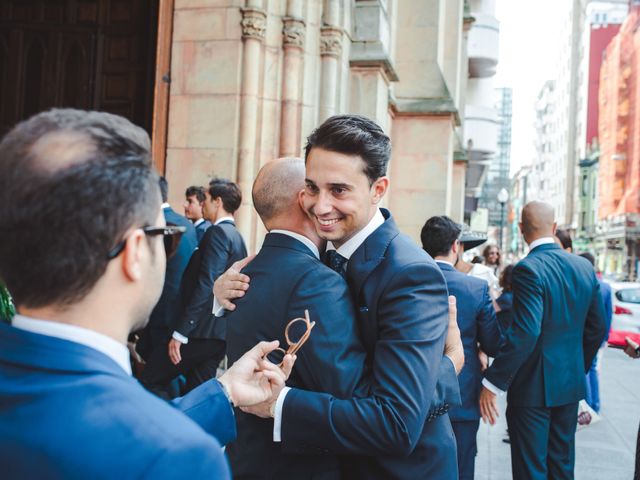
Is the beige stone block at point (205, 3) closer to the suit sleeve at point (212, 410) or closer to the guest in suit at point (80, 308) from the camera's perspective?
the suit sleeve at point (212, 410)

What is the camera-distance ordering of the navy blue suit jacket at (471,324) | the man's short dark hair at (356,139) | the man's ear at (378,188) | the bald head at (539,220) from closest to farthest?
the man's short dark hair at (356,139) < the man's ear at (378,188) < the navy blue suit jacket at (471,324) < the bald head at (539,220)

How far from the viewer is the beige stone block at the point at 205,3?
8.45 metres

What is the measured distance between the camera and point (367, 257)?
8.04 feet

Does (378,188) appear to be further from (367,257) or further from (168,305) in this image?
(168,305)

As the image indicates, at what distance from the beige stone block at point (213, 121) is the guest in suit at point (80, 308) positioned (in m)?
7.17

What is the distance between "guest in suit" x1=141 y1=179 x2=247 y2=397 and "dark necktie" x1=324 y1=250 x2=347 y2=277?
10.9 ft

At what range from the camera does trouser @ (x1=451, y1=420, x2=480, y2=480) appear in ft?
15.9

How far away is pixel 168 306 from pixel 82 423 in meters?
5.41

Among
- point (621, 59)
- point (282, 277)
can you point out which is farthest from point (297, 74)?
point (621, 59)

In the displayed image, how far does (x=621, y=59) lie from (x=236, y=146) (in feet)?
253

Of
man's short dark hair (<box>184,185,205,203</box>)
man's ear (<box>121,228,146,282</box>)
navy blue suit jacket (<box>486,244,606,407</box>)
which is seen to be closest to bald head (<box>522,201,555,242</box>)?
navy blue suit jacket (<box>486,244,606,407</box>)

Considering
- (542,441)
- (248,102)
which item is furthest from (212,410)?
(248,102)

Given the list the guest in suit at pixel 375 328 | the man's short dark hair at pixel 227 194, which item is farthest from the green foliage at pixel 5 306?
the man's short dark hair at pixel 227 194

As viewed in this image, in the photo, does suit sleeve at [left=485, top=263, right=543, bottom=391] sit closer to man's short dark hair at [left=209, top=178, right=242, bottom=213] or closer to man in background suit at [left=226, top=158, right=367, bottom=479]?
man in background suit at [left=226, top=158, right=367, bottom=479]
